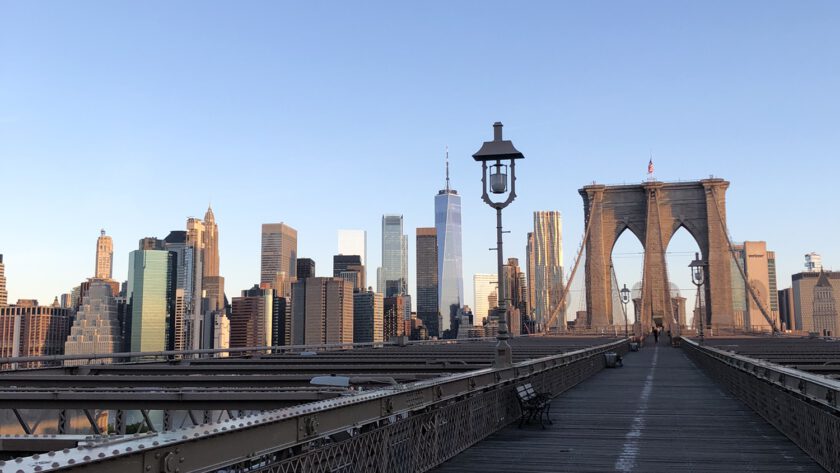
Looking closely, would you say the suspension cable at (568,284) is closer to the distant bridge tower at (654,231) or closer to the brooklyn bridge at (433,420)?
the distant bridge tower at (654,231)

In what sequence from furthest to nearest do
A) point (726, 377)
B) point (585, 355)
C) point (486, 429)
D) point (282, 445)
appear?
point (585, 355) < point (726, 377) < point (486, 429) < point (282, 445)

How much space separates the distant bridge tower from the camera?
129 metres

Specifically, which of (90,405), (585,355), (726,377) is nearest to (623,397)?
(726,377)

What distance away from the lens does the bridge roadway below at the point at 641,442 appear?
9.61 metres

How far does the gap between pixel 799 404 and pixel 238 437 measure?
29.7 feet

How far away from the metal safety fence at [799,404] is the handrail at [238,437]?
4.77 m

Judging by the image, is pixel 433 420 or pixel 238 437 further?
pixel 433 420

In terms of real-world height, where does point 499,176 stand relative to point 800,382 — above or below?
above

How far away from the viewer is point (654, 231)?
132 m

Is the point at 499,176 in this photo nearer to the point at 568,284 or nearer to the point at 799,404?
the point at 799,404

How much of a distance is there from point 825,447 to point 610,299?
13167cm

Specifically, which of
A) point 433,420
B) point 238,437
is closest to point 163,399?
point 433,420

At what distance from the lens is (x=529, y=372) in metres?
15.7

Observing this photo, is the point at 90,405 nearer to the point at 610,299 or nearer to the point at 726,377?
the point at 726,377
